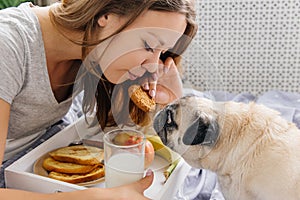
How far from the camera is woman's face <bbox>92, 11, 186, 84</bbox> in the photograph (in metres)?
0.88

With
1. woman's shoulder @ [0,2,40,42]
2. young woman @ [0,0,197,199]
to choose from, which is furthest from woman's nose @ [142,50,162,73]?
woman's shoulder @ [0,2,40,42]

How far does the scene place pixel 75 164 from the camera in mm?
1011

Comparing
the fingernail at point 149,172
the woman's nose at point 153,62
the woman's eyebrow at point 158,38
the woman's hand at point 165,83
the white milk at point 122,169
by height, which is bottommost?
the fingernail at point 149,172

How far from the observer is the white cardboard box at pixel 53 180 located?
91cm

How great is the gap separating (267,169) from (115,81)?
16.7 inches

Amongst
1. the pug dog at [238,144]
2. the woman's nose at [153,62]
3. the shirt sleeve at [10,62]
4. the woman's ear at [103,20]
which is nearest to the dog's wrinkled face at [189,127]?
the pug dog at [238,144]

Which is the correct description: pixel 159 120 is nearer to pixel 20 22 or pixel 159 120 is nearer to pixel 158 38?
pixel 158 38

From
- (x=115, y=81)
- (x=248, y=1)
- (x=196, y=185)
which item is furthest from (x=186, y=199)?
(x=248, y=1)

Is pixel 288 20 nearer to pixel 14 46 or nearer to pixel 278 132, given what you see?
pixel 278 132

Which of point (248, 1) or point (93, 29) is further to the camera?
point (248, 1)

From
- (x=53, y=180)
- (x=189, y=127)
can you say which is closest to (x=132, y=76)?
(x=189, y=127)

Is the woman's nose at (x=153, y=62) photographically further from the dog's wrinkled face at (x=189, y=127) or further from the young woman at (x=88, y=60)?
the dog's wrinkled face at (x=189, y=127)

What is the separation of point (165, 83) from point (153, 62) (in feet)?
0.26

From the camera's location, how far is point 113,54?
928 mm
